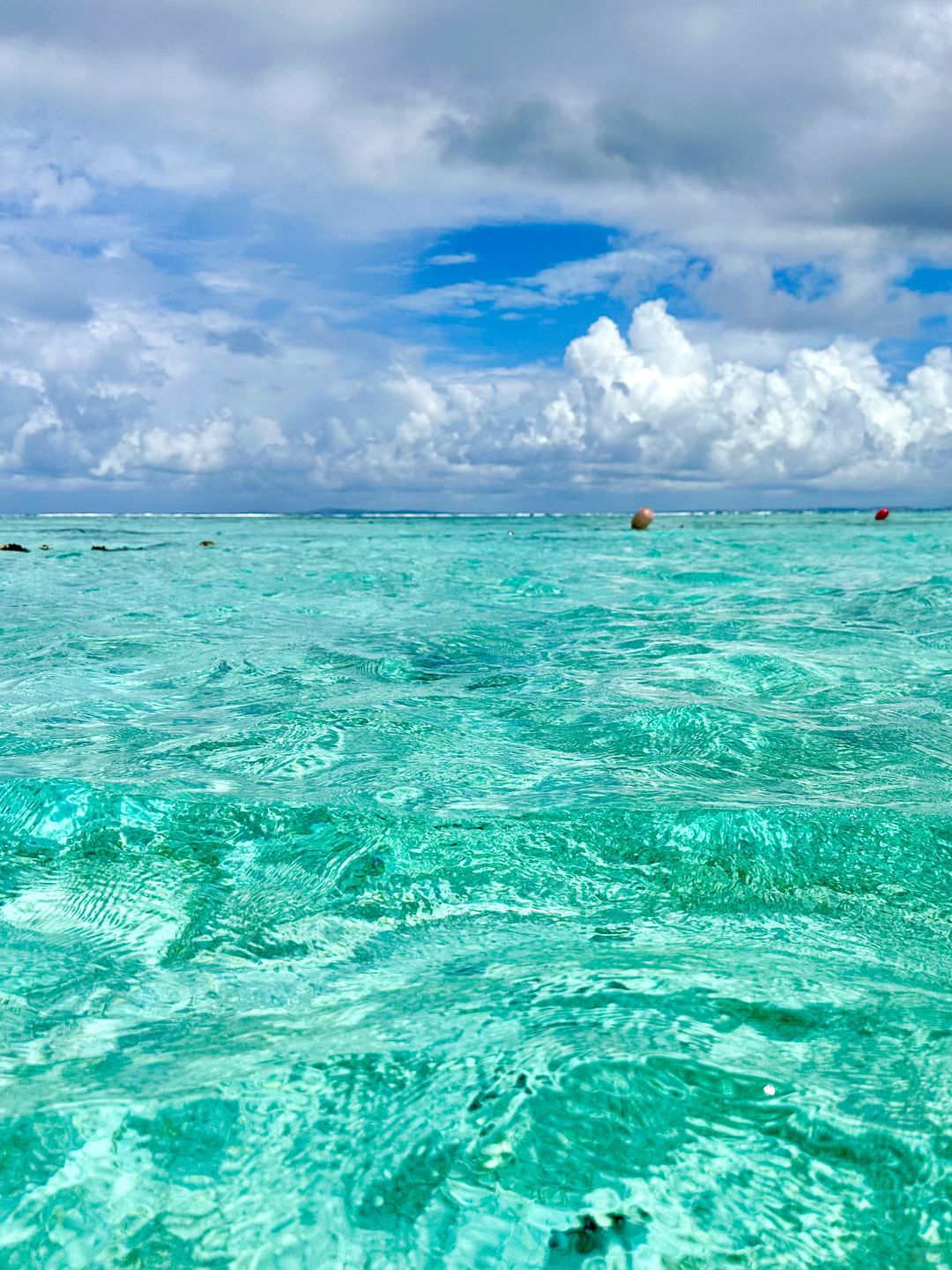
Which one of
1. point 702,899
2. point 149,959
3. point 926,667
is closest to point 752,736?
point 702,899

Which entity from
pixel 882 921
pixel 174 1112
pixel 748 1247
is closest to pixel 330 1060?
pixel 174 1112

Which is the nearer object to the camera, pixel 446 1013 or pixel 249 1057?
pixel 249 1057

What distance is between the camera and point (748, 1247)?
1.85 meters

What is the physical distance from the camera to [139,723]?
6520 millimetres

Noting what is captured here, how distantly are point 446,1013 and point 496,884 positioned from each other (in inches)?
41.8

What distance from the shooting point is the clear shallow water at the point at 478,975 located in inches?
77.4

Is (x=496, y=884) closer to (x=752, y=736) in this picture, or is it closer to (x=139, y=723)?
(x=752, y=736)

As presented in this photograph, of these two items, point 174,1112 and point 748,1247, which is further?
point 174,1112

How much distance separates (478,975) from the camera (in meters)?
2.98

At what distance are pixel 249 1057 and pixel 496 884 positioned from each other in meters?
1.42

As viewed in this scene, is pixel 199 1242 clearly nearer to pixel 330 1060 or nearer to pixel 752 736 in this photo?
pixel 330 1060

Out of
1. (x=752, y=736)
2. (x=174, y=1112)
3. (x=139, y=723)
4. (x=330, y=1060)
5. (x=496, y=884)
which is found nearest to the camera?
(x=174, y=1112)

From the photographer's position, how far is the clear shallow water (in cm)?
196

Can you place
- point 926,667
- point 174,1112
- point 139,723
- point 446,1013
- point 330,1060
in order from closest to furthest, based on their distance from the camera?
point 174,1112, point 330,1060, point 446,1013, point 139,723, point 926,667
